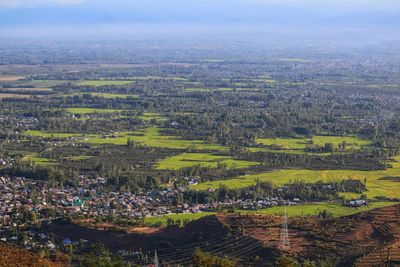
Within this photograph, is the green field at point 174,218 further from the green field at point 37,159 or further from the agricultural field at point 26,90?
the agricultural field at point 26,90

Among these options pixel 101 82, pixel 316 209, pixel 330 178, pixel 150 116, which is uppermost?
pixel 316 209

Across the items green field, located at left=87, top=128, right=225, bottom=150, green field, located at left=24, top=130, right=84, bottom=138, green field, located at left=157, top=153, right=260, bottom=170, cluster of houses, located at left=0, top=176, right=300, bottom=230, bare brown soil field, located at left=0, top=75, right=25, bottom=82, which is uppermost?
cluster of houses, located at left=0, top=176, right=300, bottom=230

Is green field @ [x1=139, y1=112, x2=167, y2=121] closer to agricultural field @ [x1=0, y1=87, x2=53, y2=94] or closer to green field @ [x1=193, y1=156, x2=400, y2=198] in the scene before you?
agricultural field @ [x1=0, y1=87, x2=53, y2=94]

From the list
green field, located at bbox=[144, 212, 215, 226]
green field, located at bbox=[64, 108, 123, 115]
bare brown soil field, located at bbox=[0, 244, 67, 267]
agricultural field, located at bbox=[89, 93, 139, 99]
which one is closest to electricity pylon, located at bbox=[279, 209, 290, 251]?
green field, located at bbox=[144, 212, 215, 226]

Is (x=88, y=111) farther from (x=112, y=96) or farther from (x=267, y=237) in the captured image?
(x=267, y=237)

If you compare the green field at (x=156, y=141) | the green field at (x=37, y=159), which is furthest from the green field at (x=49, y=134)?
the green field at (x=37, y=159)

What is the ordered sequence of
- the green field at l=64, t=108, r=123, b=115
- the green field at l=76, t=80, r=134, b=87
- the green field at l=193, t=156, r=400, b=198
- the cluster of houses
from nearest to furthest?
the cluster of houses
the green field at l=193, t=156, r=400, b=198
the green field at l=64, t=108, r=123, b=115
the green field at l=76, t=80, r=134, b=87

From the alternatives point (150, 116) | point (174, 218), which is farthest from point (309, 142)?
point (174, 218)
